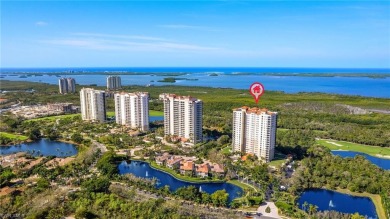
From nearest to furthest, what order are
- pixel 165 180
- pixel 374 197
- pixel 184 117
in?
pixel 374 197, pixel 165 180, pixel 184 117

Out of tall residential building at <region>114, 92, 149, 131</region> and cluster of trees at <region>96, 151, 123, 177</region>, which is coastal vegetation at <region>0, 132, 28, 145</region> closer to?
tall residential building at <region>114, 92, 149, 131</region>

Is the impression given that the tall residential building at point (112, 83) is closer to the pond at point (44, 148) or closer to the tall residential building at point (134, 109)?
the tall residential building at point (134, 109)

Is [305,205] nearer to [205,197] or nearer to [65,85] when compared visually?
[205,197]

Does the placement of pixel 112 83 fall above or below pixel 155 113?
above

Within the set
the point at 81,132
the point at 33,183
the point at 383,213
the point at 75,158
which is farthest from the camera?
the point at 81,132

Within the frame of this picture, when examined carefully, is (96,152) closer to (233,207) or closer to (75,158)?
(75,158)

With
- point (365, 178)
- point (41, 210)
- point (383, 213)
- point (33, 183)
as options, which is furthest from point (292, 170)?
point (33, 183)

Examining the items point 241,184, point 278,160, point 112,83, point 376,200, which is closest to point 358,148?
point 278,160

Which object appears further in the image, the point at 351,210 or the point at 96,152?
the point at 96,152
